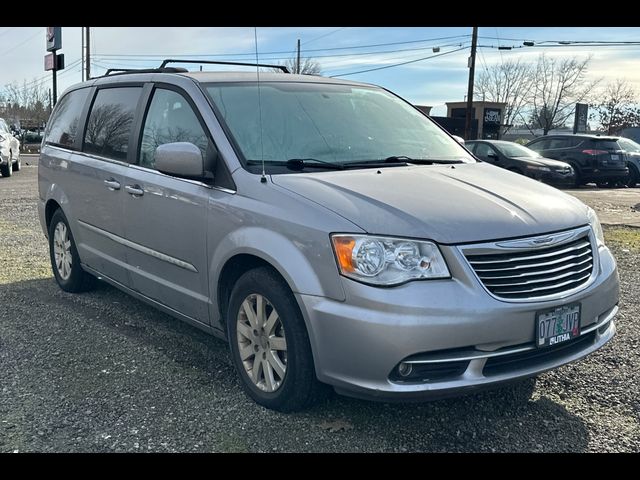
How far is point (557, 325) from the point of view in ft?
10.0

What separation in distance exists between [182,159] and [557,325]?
214cm

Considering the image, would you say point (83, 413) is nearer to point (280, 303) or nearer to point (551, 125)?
point (280, 303)

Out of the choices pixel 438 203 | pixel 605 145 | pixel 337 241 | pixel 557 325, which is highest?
pixel 605 145

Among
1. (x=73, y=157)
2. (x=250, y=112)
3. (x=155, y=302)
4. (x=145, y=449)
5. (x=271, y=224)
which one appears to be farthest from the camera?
(x=73, y=157)

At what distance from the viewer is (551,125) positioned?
Result: 187 ft

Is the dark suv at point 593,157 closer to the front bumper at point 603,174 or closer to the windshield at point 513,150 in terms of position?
the front bumper at point 603,174

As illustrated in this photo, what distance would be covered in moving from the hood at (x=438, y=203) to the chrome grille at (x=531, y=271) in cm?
10

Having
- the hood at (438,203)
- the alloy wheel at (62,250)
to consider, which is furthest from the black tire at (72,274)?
the hood at (438,203)

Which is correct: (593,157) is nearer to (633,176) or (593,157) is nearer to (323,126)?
(633,176)

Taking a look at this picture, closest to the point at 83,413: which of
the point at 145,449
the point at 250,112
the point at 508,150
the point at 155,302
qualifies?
the point at 145,449

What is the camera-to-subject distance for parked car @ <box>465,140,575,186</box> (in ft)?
49.3

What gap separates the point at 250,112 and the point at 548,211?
182 cm

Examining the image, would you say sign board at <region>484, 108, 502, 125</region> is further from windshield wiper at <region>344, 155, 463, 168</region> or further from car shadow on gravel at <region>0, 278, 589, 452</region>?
car shadow on gravel at <region>0, 278, 589, 452</region>

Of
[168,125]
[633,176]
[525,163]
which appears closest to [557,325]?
[168,125]
